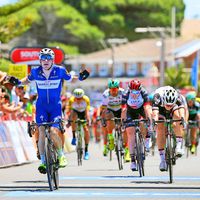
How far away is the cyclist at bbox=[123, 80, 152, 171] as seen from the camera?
17.3 meters

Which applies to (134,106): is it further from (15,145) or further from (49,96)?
(15,145)

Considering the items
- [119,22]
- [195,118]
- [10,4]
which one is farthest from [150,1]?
[195,118]

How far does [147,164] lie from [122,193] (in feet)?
24.6

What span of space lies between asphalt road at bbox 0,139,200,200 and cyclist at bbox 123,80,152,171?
66 centimetres

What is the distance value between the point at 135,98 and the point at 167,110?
149cm

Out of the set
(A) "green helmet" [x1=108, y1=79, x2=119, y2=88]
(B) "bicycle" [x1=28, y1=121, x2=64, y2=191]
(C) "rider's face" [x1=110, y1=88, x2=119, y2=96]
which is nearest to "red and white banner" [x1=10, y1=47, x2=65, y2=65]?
(C) "rider's face" [x1=110, y1=88, x2=119, y2=96]

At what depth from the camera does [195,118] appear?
26.9 m

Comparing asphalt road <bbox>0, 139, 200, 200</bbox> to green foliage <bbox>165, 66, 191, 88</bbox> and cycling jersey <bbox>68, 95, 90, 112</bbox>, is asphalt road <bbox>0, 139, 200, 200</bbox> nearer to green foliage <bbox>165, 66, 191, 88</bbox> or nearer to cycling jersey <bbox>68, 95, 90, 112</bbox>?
cycling jersey <bbox>68, 95, 90, 112</bbox>

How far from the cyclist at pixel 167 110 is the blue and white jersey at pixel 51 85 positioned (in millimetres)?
1914

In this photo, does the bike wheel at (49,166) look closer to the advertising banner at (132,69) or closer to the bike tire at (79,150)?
the bike tire at (79,150)

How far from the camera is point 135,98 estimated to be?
17578 millimetres

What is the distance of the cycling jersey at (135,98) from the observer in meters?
17.4

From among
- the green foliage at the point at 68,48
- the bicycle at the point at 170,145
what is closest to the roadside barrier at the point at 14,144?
the bicycle at the point at 170,145

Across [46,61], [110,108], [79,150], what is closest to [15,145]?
[79,150]
